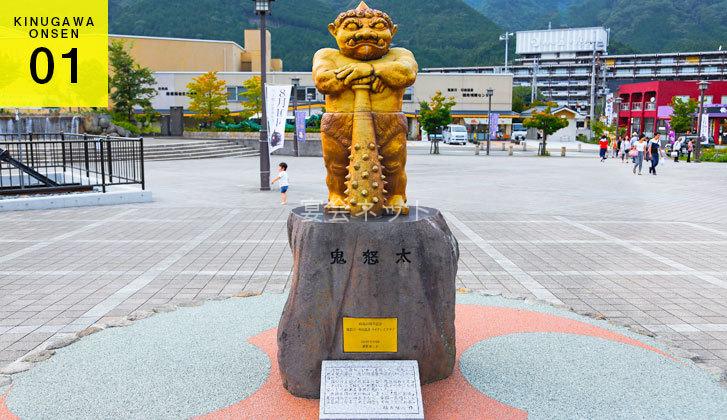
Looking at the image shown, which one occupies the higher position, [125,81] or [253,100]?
[125,81]

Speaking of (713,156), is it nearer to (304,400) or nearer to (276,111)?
(276,111)

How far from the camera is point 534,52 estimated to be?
105 meters

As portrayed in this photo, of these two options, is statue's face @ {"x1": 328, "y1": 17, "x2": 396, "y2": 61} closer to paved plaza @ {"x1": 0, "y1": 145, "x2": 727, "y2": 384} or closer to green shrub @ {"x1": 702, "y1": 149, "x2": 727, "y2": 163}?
paved plaza @ {"x1": 0, "y1": 145, "x2": 727, "y2": 384}

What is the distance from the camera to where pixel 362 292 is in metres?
4.79

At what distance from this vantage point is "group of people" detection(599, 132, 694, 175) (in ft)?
80.0

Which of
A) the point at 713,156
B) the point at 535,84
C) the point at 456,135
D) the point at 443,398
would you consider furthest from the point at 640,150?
the point at 535,84

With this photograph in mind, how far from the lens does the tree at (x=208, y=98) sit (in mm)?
42438

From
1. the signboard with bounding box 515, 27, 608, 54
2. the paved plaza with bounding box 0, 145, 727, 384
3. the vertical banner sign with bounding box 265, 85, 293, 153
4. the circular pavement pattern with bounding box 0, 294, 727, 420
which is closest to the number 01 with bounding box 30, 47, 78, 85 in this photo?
the paved plaza with bounding box 0, 145, 727, 384

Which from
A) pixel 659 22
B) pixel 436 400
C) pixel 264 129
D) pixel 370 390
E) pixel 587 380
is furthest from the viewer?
pixel 659 22

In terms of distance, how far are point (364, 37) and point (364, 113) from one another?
2.17 ft

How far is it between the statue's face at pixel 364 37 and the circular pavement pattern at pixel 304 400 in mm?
2839

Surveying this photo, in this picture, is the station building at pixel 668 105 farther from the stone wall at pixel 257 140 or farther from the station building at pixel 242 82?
the stone wall at pixel 257 140

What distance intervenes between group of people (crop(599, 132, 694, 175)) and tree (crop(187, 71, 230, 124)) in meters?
25.7

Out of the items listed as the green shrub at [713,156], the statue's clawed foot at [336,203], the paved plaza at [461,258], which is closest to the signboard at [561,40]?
the green shrub at [713,156]
